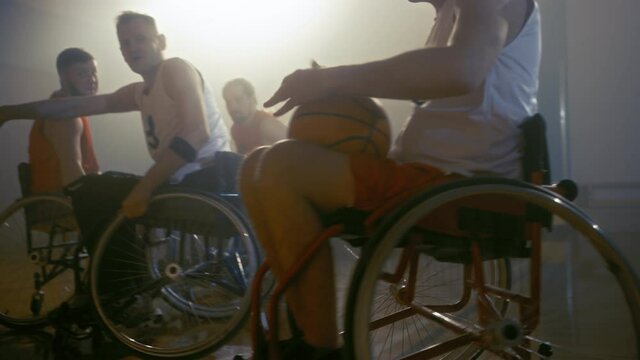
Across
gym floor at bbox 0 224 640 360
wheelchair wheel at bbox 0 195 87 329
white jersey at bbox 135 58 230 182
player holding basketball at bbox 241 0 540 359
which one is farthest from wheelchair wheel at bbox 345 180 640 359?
wheelchair wheel at bbox 0 195 87 329

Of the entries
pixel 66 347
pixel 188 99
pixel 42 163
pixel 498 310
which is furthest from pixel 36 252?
pixel 498 310

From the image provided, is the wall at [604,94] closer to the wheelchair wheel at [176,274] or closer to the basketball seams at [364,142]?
the wheelchair wheel at [176,274]

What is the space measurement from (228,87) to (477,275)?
6.46 feet

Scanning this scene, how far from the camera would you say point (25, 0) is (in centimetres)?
265

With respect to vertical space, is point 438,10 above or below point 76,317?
above

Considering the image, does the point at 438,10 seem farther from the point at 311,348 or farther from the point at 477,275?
the point at 311,348

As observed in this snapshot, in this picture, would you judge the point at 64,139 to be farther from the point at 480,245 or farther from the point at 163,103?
the point at 480,245

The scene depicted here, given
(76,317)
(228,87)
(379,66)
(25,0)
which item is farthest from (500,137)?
(25,0)

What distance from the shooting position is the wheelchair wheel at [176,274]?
1506mm

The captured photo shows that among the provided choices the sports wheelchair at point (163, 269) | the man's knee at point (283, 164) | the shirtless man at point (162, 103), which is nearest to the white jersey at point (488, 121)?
the man's knee at point (283, 164)

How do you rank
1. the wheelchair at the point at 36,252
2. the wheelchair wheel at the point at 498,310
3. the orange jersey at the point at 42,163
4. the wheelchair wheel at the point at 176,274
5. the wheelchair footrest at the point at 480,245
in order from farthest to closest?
the orange jersey at the point at 42,163
the wheelchair at the point at 36,252
the wheelchair wheel at the point at 176,274
the wheelchair footrest at the point at 480,245
the wheelchair wheel at the point at 498,310

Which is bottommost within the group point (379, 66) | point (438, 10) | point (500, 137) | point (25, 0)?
point (500, 137)

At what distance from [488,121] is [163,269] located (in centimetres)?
103

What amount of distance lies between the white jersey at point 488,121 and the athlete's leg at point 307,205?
7.5 inches
